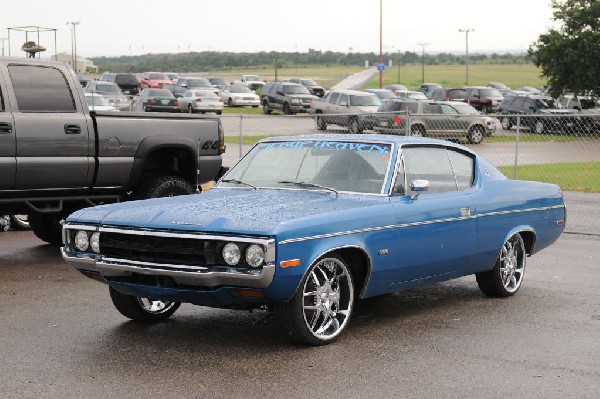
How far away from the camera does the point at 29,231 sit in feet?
47.0

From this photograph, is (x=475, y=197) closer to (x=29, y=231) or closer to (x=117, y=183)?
(x=117, y=183)

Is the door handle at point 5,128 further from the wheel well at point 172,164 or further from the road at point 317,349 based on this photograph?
the wheel well at point 172,164

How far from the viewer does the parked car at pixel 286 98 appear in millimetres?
52531

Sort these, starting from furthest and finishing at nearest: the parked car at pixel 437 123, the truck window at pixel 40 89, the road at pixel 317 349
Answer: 1. the parked car at pixel 437 123
2. the truck window at pixel 40 89
3. the road at pixel 317 349

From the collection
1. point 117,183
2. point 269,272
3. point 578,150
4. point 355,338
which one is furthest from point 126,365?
point 578,150

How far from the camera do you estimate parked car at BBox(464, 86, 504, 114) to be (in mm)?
54938

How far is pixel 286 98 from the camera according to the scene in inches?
2089

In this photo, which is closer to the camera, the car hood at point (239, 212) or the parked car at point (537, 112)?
the car hood at point (239, 212)

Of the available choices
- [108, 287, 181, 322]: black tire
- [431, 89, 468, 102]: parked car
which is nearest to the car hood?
[108, 287, 181, 322]: black tire

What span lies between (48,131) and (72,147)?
0.32 meters

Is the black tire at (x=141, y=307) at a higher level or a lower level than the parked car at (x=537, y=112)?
lower

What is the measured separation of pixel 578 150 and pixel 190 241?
2545 cm

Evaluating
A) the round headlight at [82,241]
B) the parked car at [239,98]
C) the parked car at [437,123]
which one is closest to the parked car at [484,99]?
the parked car at [239,98]

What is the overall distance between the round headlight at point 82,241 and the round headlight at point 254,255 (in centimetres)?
146
